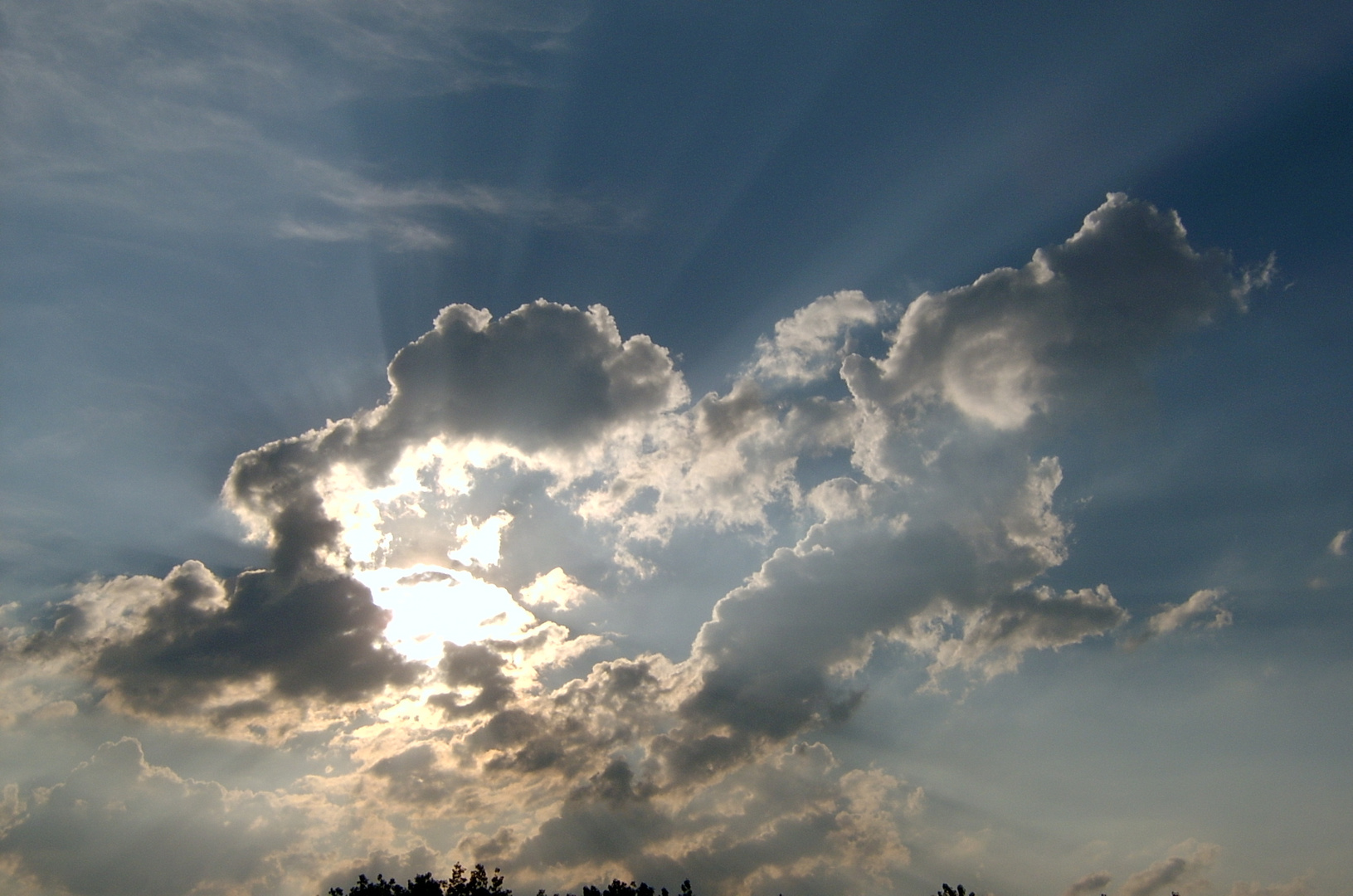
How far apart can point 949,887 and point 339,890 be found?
98.7m

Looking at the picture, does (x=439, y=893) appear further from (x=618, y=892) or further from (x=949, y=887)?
(x=949, y=887)

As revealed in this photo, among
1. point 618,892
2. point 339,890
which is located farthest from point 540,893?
point 339,890

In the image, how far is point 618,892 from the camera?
4914 inches

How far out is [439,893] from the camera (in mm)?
120562

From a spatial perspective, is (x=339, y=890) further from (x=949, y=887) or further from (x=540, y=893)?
(x=949, y=887)

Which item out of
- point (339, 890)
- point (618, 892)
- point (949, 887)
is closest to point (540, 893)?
point (618, 892)

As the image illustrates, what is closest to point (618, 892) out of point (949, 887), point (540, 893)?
point (540, 893)

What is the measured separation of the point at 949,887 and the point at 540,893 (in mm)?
66958

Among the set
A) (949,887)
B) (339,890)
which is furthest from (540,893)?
(949,887)

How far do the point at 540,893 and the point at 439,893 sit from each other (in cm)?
1604

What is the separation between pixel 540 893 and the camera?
122 m

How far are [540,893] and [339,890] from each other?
31.9 m

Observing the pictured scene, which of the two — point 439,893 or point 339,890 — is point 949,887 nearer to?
point 439,893

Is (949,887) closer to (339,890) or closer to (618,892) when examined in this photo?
(618,892)
